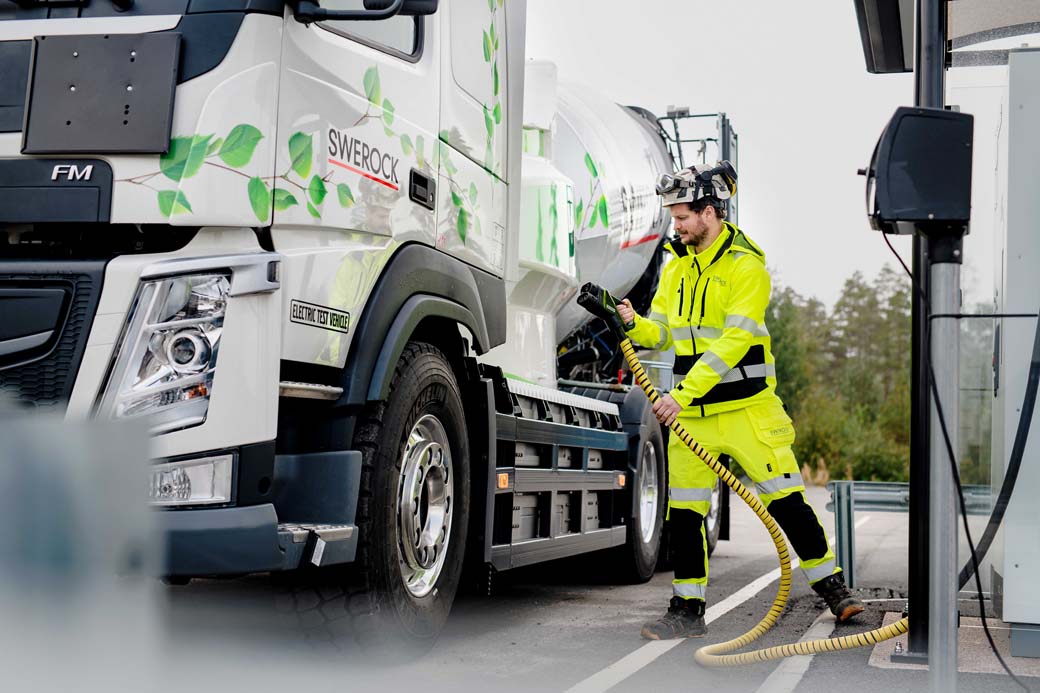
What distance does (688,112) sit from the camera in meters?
11.2

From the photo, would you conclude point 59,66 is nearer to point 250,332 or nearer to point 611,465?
point 250,332

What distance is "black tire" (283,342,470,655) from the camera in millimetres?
4371

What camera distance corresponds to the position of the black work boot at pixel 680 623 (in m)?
5.72

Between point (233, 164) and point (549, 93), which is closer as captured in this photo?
point (233, 164)

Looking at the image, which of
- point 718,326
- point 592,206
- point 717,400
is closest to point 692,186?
point 718,326

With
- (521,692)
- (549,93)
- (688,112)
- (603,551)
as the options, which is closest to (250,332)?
(521,692)

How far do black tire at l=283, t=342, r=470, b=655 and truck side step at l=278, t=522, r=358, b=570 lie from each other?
20 cm

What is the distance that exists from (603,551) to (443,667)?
10.8 ft

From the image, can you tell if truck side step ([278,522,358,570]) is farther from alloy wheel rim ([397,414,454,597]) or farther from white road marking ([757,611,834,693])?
white road marking ([757,611,834,693])

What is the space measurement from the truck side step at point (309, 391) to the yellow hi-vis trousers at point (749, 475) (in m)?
2.17

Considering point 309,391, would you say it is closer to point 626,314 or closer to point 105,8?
point 105,8

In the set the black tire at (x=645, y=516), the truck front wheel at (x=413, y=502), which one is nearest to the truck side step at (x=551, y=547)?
the black tire at (x=645, y=516)

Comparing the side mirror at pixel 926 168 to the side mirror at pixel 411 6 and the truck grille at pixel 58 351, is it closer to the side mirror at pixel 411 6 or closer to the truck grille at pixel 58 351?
the side mirror at pixel 411 6

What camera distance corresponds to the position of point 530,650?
5340mm
